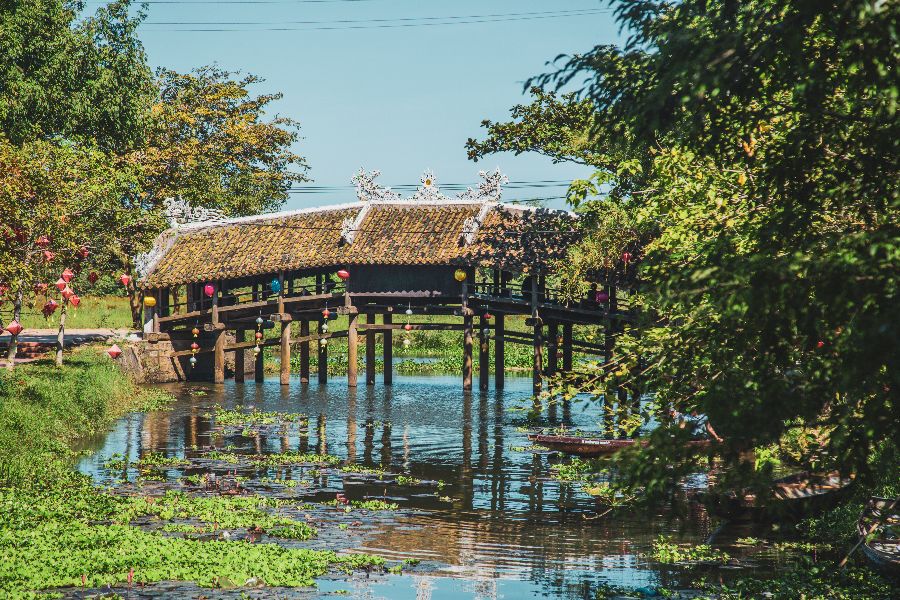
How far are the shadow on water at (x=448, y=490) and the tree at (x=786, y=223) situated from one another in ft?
4.03

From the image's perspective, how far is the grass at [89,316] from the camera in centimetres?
4284

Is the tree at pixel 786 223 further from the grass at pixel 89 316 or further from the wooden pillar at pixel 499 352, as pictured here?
the grass at pixel 89 316

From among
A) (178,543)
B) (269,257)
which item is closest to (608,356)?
(269,257)

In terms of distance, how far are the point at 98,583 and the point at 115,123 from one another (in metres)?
23.4

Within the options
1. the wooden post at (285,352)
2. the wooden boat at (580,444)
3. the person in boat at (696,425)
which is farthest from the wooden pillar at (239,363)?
the person in boat at (696,425)

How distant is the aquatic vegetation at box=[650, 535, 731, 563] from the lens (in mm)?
13750

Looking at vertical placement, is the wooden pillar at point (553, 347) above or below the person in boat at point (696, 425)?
below

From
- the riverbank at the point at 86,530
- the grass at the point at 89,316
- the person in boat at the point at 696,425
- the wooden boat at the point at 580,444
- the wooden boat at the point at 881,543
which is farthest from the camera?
the grass at the point at 89,316

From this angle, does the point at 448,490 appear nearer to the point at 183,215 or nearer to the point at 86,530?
the point at 86,530

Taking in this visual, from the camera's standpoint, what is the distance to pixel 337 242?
34250 mm

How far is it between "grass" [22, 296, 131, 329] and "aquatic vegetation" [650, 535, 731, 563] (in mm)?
29893

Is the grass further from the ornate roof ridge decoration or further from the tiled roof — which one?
the tiled roof

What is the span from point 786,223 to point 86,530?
31.2ft

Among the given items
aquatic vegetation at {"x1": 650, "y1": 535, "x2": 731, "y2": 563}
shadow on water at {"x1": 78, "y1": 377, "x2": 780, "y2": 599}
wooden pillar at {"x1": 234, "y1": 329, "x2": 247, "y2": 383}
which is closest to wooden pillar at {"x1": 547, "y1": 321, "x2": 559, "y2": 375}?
shadow on water at {"x1": 78, "y1": 377, "x2": 780, "y2": 599}
